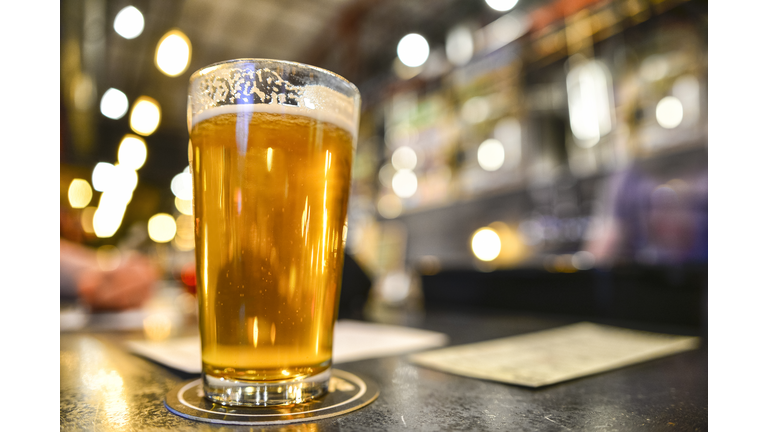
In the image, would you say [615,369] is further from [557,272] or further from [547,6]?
[547,6]

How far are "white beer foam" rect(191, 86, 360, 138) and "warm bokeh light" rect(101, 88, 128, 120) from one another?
13.7 feet

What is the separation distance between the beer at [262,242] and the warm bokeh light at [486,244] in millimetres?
4379

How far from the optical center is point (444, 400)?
0.48m

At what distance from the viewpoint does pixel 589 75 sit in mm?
3883

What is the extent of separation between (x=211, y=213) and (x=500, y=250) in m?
4.44

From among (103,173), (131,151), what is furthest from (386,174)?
(103,173)

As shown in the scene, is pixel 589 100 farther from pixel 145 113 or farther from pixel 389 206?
pixel 145 113

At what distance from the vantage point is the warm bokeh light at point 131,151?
17.5ft

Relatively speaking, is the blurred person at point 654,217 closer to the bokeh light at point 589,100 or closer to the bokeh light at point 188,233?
the bokeh light at point 589,100

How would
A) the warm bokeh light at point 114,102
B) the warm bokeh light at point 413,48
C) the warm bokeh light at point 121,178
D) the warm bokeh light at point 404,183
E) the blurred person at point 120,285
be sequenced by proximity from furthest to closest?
the warm bokeh light at point 121,178
the warm bokeh light at point 404,183
the warm bokeh light at point 114,102
the warm bokeh light at point 413,48
the blurred person at point 120,285

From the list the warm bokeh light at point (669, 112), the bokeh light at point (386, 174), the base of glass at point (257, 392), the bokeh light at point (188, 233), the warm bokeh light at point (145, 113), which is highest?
the warm bokeh light at point (145, 113)

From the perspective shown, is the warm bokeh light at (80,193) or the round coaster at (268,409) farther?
the warm bokeh light at (80,193)

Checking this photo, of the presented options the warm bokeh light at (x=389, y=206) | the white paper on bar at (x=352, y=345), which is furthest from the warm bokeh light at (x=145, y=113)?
the white paper on bar at (x=352, y=345)

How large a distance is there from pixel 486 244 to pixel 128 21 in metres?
3.79
